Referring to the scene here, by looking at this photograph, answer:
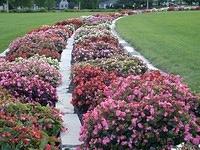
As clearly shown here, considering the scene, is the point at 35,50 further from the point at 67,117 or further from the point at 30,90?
the point at 67,117

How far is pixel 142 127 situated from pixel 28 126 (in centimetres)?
130

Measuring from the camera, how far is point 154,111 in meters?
5.16

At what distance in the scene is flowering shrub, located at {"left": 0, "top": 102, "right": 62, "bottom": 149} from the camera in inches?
206

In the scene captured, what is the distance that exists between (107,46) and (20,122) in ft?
23.1

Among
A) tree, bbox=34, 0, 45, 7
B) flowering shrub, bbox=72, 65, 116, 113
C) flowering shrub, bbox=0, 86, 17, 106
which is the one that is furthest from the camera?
tree, bbox=34, 0, 45, 7

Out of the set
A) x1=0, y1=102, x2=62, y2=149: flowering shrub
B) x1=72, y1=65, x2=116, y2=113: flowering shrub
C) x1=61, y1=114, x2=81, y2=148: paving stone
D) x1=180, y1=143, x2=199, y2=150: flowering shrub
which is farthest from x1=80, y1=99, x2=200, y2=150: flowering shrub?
x1=72, y1=65, x2=116, y2=113: flowering shrub

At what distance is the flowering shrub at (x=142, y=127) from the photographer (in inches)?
198

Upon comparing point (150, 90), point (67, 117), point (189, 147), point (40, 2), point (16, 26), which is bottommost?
point (40, 2)

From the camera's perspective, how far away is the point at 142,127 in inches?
200

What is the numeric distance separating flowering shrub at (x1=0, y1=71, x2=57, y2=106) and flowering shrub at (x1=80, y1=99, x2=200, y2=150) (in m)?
2.67

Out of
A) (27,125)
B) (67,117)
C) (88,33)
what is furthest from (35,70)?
(88,33)

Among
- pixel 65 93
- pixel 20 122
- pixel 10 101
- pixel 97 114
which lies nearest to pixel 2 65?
pixel 65 93

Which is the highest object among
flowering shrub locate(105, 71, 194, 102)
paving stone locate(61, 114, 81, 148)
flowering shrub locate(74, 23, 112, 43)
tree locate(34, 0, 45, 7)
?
flowering shrub locate(105, 71, 194, 102)

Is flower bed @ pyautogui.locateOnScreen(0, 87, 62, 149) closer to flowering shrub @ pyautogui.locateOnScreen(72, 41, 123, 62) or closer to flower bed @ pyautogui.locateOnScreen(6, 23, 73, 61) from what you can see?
flowering shrub @ pyautogui.locateOnScreen(72, 41, 123, 62)
